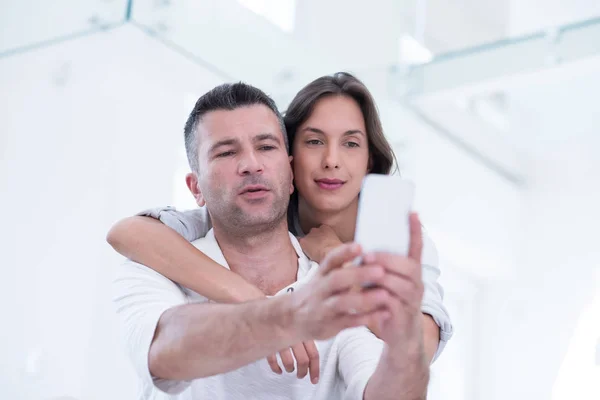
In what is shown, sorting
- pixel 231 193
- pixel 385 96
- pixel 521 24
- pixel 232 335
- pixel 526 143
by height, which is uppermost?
pixel 526 143

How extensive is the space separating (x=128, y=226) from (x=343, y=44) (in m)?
2.18

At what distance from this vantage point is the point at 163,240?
5.06 ft

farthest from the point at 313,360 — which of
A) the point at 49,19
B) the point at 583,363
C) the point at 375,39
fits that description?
the point at 583,363

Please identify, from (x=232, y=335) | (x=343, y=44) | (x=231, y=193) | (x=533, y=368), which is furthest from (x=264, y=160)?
(x=533, y=368)

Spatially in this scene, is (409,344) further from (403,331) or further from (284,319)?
(284,319)

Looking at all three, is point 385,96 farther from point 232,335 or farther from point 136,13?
point 232,335

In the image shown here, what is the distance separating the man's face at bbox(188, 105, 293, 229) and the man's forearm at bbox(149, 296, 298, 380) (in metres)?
0.37

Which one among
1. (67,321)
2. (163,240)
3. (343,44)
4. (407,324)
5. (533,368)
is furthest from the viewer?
(533,368)

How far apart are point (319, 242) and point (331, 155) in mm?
190

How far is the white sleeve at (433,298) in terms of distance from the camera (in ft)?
5.26

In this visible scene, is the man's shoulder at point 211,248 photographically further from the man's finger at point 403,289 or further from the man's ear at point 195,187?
the man's finger at point 403,289

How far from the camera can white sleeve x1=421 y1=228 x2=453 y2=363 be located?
5.26 feet

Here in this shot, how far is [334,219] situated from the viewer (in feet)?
6.08

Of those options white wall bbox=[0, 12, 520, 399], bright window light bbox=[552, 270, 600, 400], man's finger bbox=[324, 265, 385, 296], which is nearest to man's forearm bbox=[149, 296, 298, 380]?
man's finger bbox=[324, 265, 385, 296]
